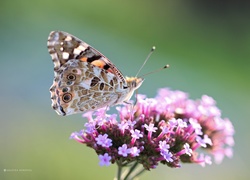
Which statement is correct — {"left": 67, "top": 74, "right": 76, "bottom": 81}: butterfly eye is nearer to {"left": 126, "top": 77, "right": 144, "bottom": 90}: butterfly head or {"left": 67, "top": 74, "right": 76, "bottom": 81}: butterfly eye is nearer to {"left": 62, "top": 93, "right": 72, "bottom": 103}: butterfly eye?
{"left": 62, "top": 93, "right": 72, "bottom": 103}: butterfly eye

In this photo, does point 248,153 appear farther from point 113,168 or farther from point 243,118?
point 113,168

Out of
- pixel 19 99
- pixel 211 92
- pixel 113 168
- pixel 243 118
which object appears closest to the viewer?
pixel 113 168

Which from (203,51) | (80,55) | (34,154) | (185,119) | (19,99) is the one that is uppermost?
(203,51)

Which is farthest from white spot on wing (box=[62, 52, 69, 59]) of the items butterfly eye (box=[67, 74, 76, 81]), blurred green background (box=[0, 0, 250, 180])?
blurred green background (box=[0, 0, 250, 180])

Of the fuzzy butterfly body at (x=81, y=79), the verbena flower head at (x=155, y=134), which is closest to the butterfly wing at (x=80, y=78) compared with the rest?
the fuzzy butterfly body at (x=81, y=79)

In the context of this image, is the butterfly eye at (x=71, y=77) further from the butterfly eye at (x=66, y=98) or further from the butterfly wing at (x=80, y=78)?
the butterfly eye at (x=66, y=98)

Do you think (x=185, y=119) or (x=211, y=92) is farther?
(x=211, y=92)

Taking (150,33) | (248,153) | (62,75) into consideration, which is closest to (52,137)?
(62,75)

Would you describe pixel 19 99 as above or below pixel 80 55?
below
